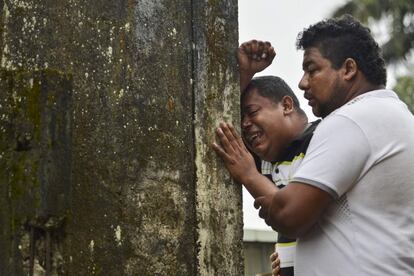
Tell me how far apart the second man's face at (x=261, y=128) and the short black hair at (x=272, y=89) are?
23mm

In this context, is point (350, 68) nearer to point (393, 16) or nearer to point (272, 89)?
point (272, 89)

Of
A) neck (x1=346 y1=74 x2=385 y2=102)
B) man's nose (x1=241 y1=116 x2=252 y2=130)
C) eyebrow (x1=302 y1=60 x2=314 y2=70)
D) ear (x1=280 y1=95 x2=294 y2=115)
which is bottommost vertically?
man's nose (x1=241 y1=116 x2=252 y2=130)

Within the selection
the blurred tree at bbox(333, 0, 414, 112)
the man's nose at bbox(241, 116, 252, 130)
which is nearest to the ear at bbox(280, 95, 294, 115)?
the man's nose at bbox(241, 116, 252, 130)

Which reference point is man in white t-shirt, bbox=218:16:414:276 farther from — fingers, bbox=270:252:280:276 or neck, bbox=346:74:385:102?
fingers, bbox=270:252:280:276

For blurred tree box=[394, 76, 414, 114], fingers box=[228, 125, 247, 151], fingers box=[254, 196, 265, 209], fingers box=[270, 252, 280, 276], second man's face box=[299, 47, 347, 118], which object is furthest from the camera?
blurred tree box=[394, 76, 414, 114]

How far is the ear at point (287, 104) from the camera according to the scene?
3.75 metres

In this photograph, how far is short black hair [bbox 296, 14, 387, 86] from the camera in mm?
3213

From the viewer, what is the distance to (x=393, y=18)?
60.6 feet

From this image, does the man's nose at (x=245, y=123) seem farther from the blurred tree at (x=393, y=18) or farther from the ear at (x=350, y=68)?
the blurred tree at (x=393, y=18)

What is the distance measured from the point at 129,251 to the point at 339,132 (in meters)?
0.89

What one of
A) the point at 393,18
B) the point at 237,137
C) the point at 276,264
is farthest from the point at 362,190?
the point at 393,18

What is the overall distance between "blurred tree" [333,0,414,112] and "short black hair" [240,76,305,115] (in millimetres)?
14631

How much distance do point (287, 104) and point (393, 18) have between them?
1546cm

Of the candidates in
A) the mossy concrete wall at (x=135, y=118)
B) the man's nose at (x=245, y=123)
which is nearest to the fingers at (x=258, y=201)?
the mossy concrete wall at (x=135, y=118)
